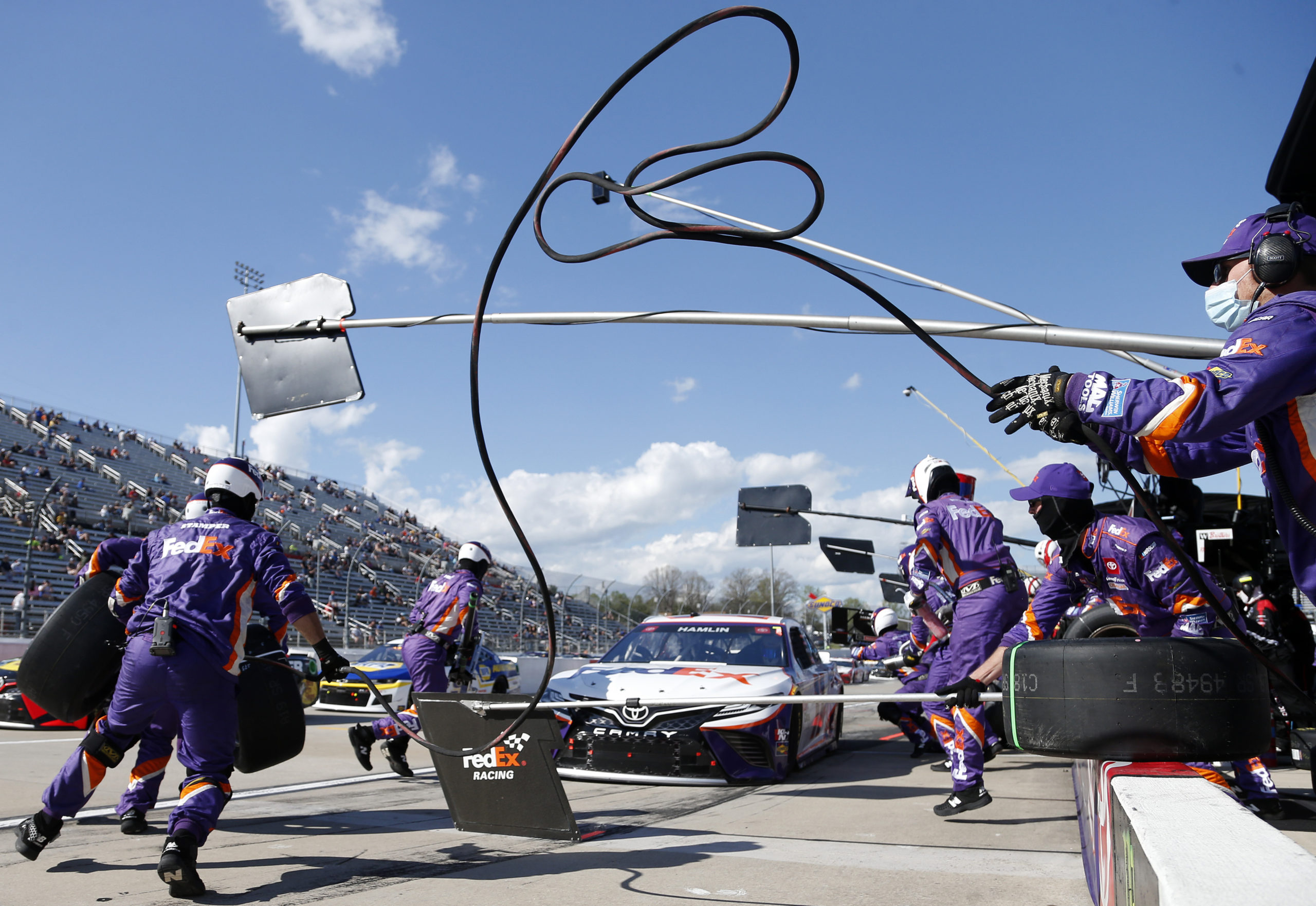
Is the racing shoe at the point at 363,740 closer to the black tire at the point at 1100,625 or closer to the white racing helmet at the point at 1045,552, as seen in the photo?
the black tire at the point at 1100,625

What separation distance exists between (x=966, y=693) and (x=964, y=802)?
3.94ft

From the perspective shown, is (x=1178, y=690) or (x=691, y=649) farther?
(x=691, y=649)

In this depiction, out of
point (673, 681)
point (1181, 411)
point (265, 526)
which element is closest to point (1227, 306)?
point (1181, 411)

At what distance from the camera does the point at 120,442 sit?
147 feet

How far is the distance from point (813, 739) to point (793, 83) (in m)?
5.87

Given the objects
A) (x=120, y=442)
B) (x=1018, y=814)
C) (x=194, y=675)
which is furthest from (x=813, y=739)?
(x=120, y=442)

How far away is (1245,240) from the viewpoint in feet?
8.57

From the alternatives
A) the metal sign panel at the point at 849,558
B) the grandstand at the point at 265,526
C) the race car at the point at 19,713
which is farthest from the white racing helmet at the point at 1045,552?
the grandstand at the point at 265,526

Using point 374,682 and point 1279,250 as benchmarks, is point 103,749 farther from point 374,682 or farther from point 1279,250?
point 374,682

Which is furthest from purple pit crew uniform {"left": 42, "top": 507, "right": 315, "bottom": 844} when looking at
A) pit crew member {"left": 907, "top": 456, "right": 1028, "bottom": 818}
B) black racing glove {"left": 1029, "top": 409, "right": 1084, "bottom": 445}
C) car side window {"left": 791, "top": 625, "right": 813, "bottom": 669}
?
car side window {"left": 791, "top": 625, "right": 813, "bottom": 669}

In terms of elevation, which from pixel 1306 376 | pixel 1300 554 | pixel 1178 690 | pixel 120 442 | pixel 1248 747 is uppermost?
pixel 120 442

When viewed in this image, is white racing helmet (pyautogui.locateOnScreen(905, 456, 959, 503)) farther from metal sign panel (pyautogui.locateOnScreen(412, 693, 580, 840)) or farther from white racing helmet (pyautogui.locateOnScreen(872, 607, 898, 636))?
white racing helmet (pyautogui.locateOnScreen(872, 607, 898, 636))

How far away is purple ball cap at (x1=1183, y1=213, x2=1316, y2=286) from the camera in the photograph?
2470 millimetres

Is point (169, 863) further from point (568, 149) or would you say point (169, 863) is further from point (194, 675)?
point (568, 149)
